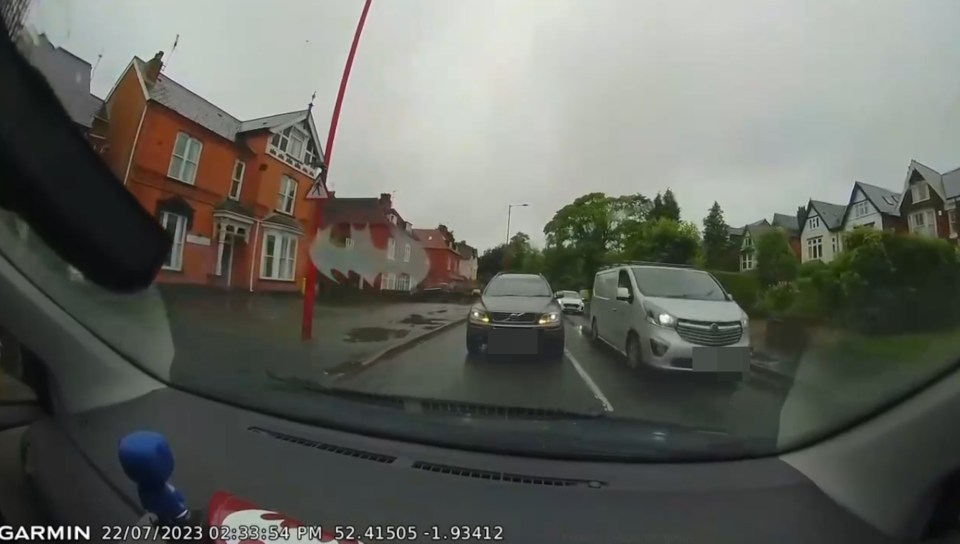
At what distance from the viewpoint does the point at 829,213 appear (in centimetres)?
212

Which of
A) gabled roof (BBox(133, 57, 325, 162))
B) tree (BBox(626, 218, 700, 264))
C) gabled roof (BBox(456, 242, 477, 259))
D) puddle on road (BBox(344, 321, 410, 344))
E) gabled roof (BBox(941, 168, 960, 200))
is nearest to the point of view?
gabled roof (BBox(941, 168, 960, 200))

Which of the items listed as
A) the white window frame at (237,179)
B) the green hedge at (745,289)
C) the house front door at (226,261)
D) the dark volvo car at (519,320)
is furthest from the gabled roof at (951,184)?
the house front door at (226,261)

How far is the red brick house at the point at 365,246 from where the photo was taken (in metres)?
3.12

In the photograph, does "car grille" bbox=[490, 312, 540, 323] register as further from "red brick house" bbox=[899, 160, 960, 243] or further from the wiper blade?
"red brick house" bbox=[899, 160, 960, 243]

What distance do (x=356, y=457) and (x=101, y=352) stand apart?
192 centimetres

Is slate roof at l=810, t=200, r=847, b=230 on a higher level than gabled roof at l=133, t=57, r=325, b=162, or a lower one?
lower

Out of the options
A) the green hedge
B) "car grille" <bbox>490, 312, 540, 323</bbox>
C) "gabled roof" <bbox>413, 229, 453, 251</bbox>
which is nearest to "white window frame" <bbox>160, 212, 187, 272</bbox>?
"gabled roof" <bbox>413, 229, 453, 251</bbox>

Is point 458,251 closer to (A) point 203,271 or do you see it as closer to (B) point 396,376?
(B) point 396,376

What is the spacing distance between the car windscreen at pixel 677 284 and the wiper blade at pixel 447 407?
749 millimetres

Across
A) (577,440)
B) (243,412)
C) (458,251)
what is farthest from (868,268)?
(243,412)

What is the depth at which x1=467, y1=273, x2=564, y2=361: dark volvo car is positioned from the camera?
10.6 ft

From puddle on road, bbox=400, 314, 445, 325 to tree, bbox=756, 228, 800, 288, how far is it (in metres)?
1.95

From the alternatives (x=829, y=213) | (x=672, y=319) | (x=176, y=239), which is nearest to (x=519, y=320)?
(x=672, y=319)

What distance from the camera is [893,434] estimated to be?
1741mm
